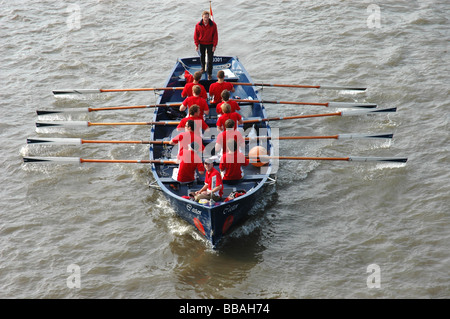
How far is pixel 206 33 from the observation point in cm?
1574

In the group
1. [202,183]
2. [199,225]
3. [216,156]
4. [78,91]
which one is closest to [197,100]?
[216,156]

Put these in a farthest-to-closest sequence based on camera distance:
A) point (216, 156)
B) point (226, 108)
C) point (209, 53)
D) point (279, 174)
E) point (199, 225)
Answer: point (209, 53) → point (279, 174) → point (216, 156) → point (226, 108) → point (199, 225)

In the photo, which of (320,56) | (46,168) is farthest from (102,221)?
(320,56)

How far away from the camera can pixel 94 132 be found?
16391 millimetres

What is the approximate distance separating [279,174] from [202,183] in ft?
8.78

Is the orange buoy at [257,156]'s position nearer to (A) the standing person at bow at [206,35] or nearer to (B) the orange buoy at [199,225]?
(B) the orange buoy at [199,225]

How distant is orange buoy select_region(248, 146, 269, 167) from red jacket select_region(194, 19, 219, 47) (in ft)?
15.5

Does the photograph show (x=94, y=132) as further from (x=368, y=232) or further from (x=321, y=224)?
(x=368, y=232)

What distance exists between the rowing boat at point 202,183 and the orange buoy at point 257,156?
0.49 feet

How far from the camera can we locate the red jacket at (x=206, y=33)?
15688 mm

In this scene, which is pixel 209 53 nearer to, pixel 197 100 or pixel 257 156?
pixel 197 100

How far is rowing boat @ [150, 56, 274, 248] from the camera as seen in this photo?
11047 millimetres

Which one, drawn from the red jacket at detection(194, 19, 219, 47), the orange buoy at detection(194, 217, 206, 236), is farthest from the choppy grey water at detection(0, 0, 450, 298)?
the red jacket at detection(194, 19, 219, 47)

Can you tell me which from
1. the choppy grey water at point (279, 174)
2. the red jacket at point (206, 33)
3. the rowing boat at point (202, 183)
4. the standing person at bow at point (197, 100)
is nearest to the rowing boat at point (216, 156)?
the rowing boat at point (202, 183)
